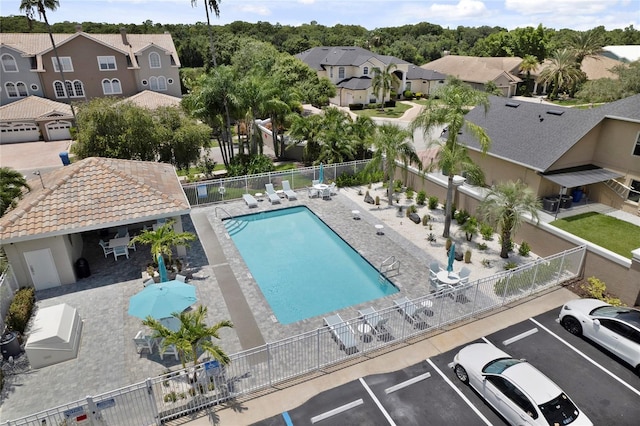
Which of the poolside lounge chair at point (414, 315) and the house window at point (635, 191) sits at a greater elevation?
the house window at point (635, 191)

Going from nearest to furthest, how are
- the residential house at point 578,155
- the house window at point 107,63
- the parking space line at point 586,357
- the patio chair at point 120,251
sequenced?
the parking space line at point 586,357 → the patio chair at point 120,251 → the residential house at point 578,155 → the house window at point 107,63

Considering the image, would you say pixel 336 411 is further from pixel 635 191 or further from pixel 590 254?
pixel 635 191

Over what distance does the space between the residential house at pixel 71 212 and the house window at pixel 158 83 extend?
37456mm

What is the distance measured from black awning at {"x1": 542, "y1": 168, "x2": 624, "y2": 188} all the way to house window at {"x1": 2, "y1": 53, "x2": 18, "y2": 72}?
5700cm

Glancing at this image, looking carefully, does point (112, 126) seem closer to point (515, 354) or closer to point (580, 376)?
point (515, 354)

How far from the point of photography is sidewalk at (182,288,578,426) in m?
11.2

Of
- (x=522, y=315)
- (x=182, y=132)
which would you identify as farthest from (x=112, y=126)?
(x=522, y=315)

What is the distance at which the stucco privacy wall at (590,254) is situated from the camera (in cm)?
1561

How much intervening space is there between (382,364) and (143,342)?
816 cm

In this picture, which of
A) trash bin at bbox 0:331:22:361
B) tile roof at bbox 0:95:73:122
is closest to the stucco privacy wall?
trash bin at bbox 0:331:22:361

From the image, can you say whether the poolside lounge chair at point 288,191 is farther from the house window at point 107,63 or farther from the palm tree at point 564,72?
the palm tree at point 564,72

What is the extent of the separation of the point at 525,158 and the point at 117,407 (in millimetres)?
23359

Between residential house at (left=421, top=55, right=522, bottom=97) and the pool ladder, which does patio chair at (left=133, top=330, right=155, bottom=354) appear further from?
residential house at (left=421, top=55, right=522, bottom=97)

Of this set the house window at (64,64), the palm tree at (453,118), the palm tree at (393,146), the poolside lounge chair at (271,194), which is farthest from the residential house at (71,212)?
the house window at (64,64)
